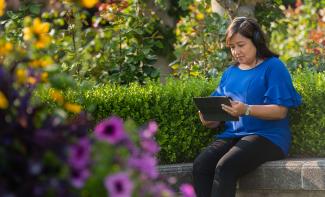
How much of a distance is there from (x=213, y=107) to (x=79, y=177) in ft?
9.00

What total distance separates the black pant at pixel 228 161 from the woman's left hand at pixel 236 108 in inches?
8.3

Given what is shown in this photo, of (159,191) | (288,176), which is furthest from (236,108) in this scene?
(159,191)

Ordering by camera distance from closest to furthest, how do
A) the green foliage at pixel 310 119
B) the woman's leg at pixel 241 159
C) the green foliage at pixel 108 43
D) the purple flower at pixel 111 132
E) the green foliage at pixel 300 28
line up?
the purple flower at pixel 111 132 → the woman's leg at pixel 241 159 → the green foliage at pixel 310 119 → the green foliage at pixel 108 43 → the green foliage at pixel 300 28

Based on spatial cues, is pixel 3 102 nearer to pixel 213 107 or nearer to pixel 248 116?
pixel 213 107

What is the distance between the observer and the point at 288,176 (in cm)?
477

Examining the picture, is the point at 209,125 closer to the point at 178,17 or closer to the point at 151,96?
the point at 151,96

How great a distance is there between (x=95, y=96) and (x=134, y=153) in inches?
113

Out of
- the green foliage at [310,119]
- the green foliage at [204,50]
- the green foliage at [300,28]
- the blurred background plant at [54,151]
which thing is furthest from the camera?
the green foliage at [300,28]

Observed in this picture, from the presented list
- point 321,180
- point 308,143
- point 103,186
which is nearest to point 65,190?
point 103,186

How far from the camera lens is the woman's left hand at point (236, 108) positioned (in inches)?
184

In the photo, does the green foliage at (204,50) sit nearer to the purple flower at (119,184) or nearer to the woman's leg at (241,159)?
the woman's leg at (241,159)

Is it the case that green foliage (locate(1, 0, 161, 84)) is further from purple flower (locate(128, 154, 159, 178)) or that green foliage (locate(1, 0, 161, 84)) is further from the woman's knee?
purple flower (locate(128, 154, 159, 178))

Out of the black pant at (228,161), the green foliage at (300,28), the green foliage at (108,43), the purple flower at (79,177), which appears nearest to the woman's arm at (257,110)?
the black pant at (228,161)

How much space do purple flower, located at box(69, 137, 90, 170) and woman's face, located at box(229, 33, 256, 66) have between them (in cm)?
290
